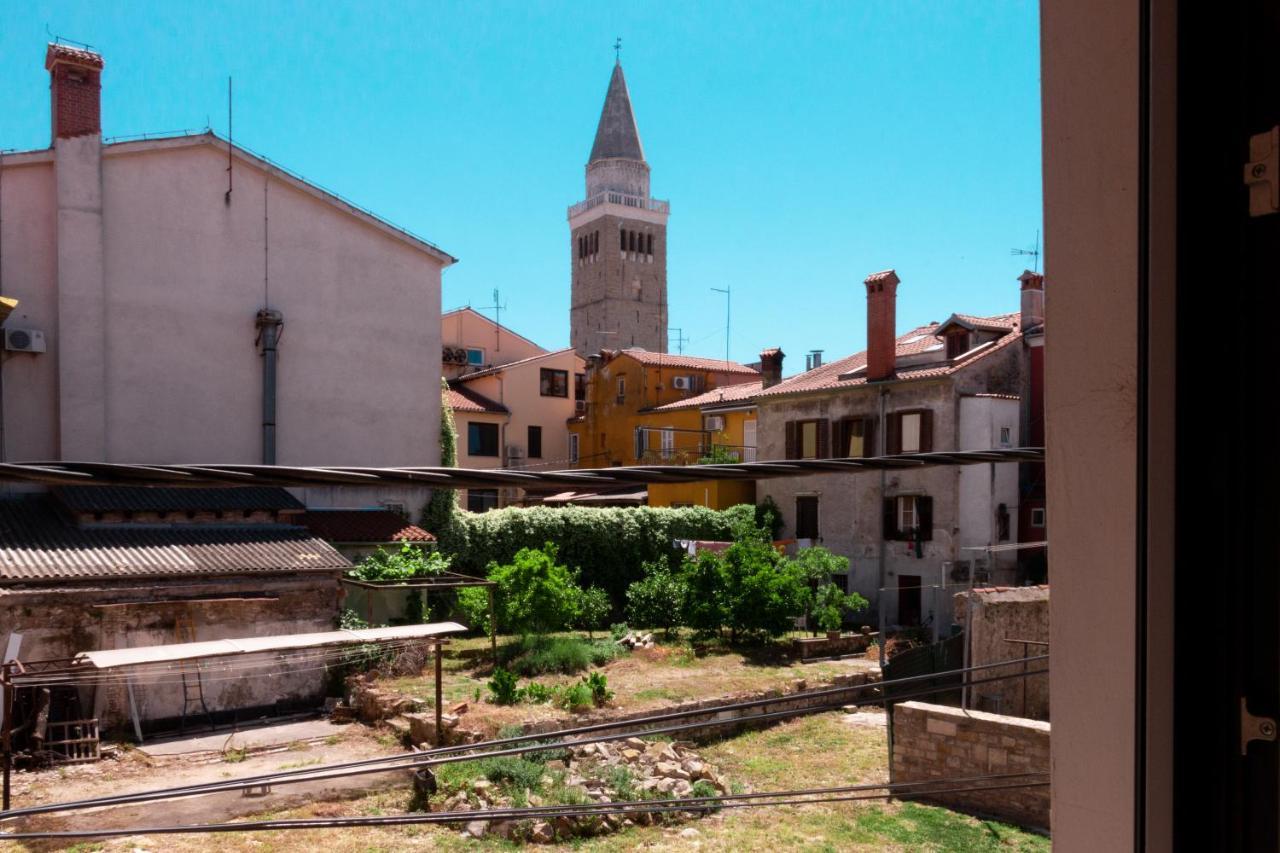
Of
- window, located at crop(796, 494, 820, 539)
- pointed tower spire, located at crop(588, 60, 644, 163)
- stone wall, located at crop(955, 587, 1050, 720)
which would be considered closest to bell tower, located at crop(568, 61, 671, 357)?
pointed tower spire, located at crop(588, 60, 644, 163)

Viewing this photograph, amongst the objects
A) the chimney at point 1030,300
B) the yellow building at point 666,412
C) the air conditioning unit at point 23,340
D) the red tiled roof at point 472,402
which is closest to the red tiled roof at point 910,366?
the chimney at point 1030,300

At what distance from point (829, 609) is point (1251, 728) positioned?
19.1 m

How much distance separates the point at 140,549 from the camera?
16031mm

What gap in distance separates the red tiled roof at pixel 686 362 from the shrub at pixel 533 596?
17.4 meters

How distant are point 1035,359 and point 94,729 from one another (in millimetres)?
22004

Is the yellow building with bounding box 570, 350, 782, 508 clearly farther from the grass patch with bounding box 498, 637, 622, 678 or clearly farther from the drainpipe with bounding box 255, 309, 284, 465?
the drainpipe with bounding box 255, 309, 284, 465

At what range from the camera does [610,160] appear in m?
64.8

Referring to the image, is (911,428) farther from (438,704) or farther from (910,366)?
(438,704)

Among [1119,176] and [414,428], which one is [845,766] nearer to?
[1119,176]

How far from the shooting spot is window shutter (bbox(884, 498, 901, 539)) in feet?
77.7

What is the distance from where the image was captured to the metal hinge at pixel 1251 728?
107 centimetres

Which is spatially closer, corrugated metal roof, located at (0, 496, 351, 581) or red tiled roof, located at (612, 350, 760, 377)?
corrugated metal roof, located at (0, 496, 351, 581)

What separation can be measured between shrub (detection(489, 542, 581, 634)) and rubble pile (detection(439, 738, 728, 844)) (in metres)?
4.65

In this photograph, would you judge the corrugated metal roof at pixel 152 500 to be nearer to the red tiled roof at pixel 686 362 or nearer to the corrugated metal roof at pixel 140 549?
the corrugated metal roof at pixel 140 549
